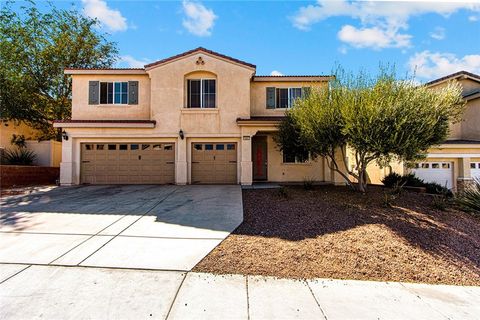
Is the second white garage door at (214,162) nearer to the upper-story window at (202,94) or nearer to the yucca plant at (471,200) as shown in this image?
the upper-story window at (202,94)

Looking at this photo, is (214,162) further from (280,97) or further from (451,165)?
(451,165)

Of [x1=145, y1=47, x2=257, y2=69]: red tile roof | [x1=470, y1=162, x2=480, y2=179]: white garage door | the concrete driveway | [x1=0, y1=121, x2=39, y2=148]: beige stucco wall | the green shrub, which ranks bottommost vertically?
the concrete driveway

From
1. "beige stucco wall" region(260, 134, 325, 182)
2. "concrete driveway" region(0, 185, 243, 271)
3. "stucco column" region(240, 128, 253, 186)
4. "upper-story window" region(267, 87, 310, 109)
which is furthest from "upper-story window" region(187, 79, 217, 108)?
"concrete driveway" region(0, 185, 243, 271)

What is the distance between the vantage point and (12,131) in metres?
18.0

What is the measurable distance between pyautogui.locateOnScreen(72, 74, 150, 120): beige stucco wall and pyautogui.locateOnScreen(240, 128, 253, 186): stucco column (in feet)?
18.9

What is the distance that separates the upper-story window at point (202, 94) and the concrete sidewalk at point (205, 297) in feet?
37.5

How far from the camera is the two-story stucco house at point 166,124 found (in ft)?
47.5

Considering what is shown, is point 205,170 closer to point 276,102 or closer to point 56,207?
point 276,102

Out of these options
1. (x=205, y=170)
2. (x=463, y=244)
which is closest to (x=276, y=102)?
(x=205, y=170)

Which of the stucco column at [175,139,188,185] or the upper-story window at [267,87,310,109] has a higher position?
the upper-story window at [267,87,310,109]

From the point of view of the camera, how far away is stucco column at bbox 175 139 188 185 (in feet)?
47.5

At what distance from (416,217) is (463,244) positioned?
1.57m

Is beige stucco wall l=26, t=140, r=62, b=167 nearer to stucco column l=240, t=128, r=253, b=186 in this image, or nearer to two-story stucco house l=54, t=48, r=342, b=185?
two-story stucco house l=54, t=48, r=342, b=185

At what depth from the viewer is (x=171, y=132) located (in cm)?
1453
